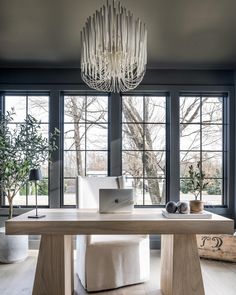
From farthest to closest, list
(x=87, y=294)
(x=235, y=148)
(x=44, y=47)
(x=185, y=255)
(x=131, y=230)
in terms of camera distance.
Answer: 1. (x=235, y=148)
2. (x=44, y=47)
3. (x=87, y=294)
4. (x=185, y=255)
5. (x=131, y=230)

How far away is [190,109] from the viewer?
13.8 feet

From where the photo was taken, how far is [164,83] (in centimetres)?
409

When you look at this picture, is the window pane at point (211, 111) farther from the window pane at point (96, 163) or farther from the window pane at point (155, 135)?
the window pane at point (96, 163)

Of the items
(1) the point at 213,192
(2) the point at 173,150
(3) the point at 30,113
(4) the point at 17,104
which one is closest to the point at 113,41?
(2) the point at 173,150

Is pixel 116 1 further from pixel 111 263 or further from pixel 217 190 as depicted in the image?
pixel 217 190

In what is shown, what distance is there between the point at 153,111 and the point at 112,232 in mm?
Answer: 2365

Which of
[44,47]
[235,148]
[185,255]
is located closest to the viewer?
[185,255]

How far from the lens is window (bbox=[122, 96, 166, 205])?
4141 millimetres

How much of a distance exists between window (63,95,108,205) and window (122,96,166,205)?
30 centimetres

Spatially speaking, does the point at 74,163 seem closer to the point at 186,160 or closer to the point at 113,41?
the point at 186,160

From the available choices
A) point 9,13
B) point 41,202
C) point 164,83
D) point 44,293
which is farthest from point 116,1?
point 41,202

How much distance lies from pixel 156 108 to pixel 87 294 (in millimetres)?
2575

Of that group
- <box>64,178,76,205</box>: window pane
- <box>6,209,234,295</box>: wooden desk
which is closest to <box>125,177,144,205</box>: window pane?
<box>64,178,76,205</box>: window pane

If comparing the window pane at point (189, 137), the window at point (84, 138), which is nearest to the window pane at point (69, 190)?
the window at point (84, 138)
